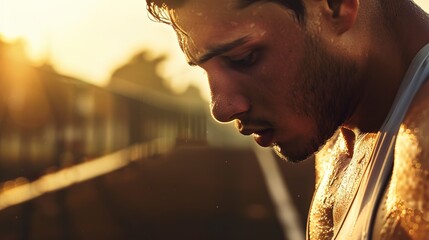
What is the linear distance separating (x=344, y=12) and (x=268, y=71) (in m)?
0.29

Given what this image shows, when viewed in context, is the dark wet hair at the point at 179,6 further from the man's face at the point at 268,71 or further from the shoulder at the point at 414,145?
the shoulder at the point at 414,145

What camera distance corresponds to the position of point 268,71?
235 cm

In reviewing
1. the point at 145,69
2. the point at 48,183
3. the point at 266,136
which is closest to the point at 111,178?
the point at 48,183

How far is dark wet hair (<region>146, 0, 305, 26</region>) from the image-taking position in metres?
2.28

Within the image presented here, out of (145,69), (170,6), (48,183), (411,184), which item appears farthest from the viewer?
(145,69)

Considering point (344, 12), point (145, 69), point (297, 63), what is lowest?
point (145, 69)

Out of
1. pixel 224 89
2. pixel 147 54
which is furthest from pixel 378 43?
pixel 147 54

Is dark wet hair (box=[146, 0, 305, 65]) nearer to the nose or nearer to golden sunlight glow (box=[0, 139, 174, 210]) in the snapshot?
the nose

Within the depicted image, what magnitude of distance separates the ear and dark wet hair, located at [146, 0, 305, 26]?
93mm

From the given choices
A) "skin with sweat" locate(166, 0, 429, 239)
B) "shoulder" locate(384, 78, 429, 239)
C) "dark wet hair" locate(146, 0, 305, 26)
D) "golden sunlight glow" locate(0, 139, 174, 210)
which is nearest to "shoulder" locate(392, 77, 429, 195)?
"shoulder" locate(384, 78, 429, 239)

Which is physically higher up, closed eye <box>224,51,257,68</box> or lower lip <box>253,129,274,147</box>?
closed eye <box>224,51,257,68</box>

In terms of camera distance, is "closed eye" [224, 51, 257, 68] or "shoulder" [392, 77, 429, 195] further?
"closed eye" [224, 51, 257, 68]

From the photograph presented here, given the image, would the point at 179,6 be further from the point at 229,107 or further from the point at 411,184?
the point at 411,184

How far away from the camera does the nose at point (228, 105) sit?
2342mm
